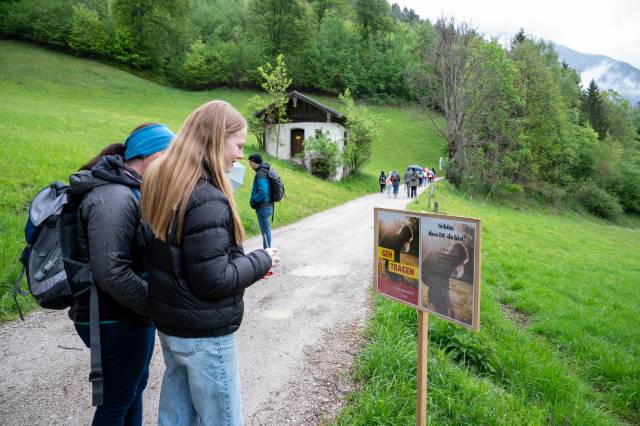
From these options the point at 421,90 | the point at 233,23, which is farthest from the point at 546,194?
the point at 233,23

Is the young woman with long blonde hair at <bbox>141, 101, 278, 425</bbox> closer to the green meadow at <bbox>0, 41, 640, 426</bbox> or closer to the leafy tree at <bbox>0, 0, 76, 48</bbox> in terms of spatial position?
the green meadow at <bbox>0, 41, 640, 426</bbox>

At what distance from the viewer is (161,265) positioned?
1.96 metres

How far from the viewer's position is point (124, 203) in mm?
2041

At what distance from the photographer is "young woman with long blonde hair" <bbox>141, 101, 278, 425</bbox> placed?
1875mm

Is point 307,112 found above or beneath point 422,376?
above

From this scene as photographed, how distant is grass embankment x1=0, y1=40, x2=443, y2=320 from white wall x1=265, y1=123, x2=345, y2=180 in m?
2.03

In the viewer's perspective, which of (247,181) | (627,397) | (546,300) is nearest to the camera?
(627,397)

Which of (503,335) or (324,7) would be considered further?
(324,7)

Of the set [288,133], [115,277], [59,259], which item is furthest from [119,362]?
[288,133]

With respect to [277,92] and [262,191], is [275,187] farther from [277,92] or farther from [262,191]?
[277,92]

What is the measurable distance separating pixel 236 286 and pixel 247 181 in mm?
14745

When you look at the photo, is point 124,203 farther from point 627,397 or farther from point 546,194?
point 546,194

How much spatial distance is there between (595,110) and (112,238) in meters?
72.9

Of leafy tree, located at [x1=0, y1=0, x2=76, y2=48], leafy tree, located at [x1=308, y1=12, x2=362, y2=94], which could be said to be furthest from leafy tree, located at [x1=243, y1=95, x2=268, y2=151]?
leafy tree, located at [x1=0, y1=0, x2=76, y2=48]
